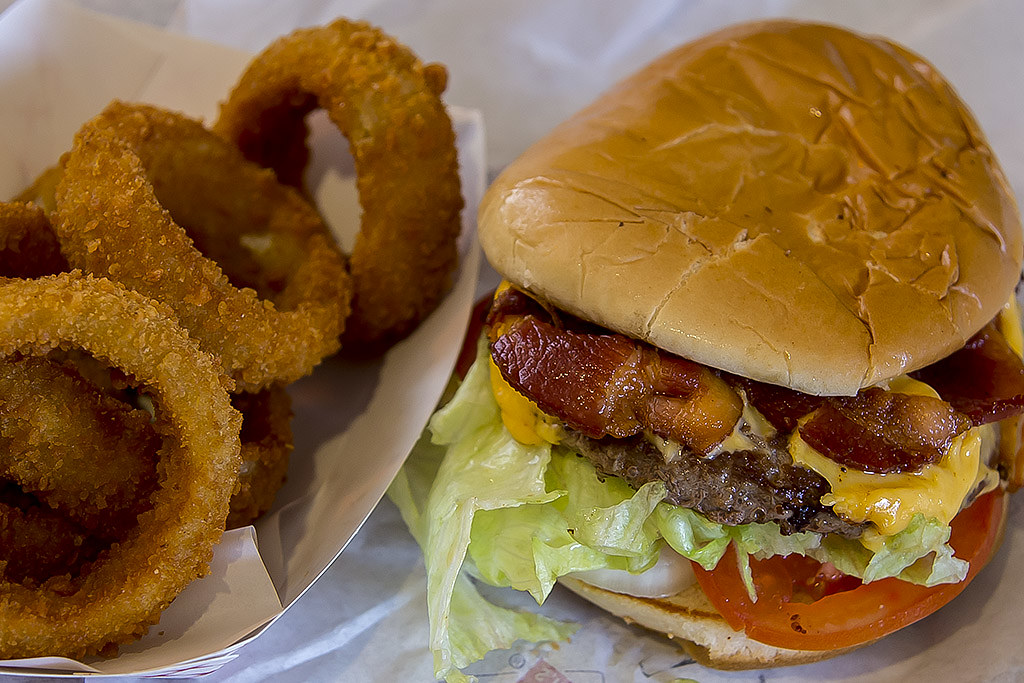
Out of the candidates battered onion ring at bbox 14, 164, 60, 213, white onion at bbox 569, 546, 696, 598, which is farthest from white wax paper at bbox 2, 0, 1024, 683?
battered onion ring at bbox 14, 164, 60, 213

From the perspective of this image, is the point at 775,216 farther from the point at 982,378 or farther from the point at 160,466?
the point at 160,466

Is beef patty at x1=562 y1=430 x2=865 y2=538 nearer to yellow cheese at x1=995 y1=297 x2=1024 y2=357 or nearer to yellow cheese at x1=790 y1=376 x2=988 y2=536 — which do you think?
yellow cheese at x1=790 y1=376 x2=988 y2=536

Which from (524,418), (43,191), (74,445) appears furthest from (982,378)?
(43,191)

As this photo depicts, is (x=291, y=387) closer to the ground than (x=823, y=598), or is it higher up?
higher up

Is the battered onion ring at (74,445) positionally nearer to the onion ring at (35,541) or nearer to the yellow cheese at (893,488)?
the onion ring at (35,541)

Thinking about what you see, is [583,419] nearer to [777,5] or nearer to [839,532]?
[839,532]

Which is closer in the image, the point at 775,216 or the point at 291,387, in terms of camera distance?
the point at 775,216

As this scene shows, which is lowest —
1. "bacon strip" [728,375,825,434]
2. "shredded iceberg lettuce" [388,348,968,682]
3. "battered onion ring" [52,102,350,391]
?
"shredded iceberg lettuce" [388,348,968,682]
